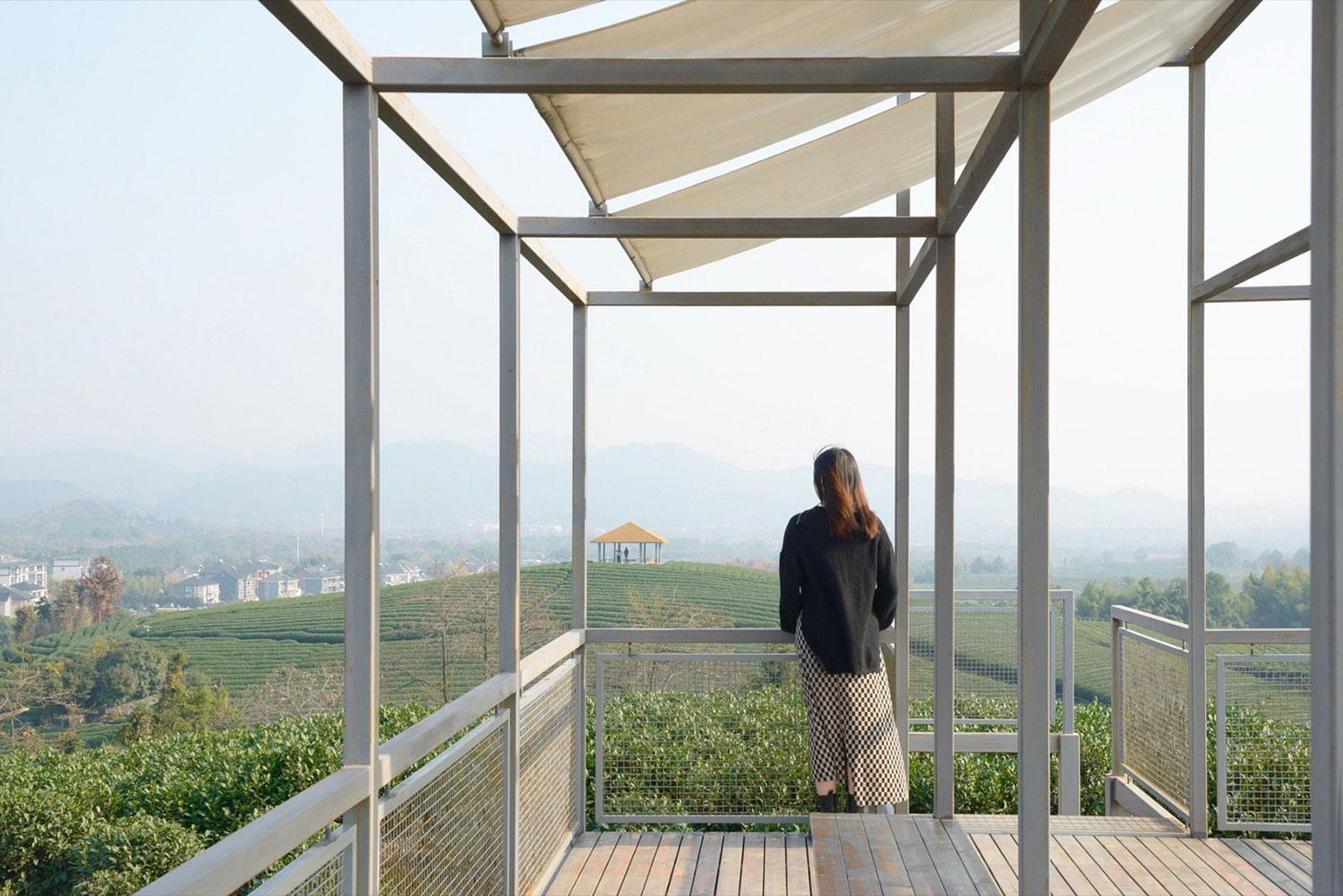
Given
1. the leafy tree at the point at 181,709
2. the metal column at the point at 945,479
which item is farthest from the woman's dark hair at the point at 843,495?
the leafy tree at the point at 181,709

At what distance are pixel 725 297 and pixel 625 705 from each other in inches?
73.1

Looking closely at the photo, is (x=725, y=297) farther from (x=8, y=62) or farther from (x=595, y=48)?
(x=8, y=62)

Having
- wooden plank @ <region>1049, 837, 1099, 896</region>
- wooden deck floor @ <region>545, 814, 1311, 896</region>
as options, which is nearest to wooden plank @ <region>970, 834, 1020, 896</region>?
wooden deck floor @ <region>545, 814, 1311, 896</region>

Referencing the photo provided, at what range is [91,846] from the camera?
9875mm

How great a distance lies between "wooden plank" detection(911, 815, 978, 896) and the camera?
3.08m

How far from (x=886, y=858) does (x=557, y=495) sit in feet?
59.9

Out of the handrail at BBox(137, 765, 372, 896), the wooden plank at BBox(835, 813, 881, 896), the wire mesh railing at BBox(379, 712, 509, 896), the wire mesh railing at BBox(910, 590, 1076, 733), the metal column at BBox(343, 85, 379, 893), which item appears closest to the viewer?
the handrail at BBox(137, 765, 372, 896)

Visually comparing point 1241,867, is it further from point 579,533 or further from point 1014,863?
point 579,533

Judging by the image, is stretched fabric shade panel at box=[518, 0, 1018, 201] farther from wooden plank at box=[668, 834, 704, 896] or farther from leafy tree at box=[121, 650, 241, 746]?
leafy tree at box=[121, 650, 241, 746]

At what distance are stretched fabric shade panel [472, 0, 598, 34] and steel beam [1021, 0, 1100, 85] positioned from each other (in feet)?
3.22

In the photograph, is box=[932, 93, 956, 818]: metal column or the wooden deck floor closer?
Answer: the wooden deck floor

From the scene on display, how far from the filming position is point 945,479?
3787 mm

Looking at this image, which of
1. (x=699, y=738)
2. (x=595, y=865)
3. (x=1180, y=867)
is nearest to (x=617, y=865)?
(x=595, y=865)

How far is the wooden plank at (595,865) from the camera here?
4.28 metres
